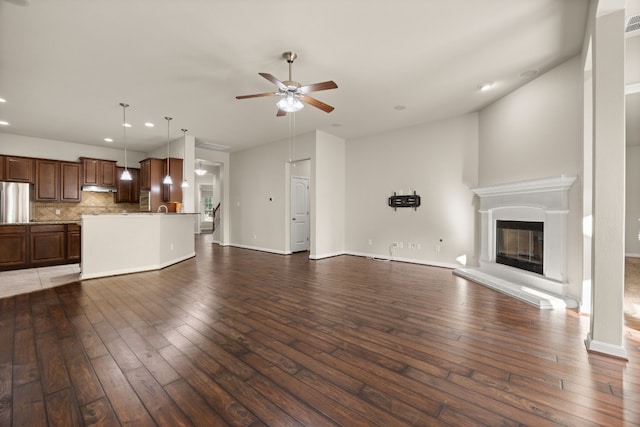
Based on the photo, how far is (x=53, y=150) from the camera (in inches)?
270

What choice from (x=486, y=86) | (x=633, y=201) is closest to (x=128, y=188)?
(x=486, y=86)

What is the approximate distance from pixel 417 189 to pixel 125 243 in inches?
226

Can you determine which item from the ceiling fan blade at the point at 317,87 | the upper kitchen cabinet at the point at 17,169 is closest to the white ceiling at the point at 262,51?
the ceiling fan blade at the point at 317,87

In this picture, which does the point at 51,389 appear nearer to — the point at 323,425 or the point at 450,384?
the point at 323,425

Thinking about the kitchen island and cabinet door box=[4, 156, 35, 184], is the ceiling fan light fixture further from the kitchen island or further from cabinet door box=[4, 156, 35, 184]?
cabinet door box=[4, 156, 35, 184]

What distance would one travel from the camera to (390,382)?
1784 mm

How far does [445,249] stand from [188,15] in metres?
5.41

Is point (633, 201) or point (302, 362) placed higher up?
point (633, 201)

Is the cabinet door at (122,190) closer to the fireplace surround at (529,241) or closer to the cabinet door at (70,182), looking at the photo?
the cabinet door at (70,182)

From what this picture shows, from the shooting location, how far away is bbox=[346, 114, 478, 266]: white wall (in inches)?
208

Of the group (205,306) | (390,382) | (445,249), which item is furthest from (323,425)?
(445,249)

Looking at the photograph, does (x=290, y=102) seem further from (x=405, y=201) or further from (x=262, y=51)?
(x=405, y=201)

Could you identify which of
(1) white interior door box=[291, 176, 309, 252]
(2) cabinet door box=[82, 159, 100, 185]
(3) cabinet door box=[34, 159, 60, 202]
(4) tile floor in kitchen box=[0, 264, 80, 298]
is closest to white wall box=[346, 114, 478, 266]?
→ (1) white interior door box=[291, 176, 309, 252]

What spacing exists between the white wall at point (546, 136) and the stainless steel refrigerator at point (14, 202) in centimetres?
952
